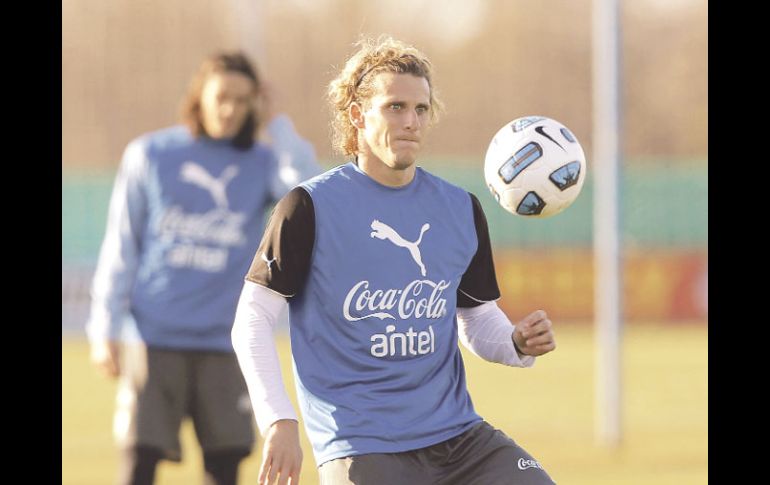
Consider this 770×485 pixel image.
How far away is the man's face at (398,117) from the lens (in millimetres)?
4938

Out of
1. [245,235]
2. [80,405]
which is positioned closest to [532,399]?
[80,405]

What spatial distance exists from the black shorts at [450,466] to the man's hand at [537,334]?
0.35 m

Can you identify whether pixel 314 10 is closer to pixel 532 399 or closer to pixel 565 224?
pixel 565 224

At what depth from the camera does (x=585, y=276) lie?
25.4 meters

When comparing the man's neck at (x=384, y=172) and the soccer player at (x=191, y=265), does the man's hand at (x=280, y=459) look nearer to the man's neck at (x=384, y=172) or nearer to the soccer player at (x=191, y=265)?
the man's neck at (x=384, y=172)

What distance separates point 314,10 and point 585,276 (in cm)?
1598

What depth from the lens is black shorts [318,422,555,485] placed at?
4680 millimetres

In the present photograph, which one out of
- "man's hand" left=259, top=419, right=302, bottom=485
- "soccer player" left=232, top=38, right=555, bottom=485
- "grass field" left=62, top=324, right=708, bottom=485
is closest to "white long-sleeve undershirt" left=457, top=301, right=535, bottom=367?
"soccer player" left=232, top=38, right=555, bottom=485

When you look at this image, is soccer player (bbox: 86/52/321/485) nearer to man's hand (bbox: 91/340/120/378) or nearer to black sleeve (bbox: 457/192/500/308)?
man's hand (bbox: 91/340/120/378)

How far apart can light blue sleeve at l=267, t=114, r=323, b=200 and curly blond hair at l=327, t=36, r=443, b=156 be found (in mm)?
1763

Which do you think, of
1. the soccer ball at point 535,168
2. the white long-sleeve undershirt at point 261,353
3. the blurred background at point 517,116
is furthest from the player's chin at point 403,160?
the blurred background at point 517,116

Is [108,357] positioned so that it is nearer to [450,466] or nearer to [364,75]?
[364,75]

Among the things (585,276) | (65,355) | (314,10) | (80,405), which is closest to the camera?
(80,405)

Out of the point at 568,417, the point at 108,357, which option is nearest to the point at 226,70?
the point at 108,357
